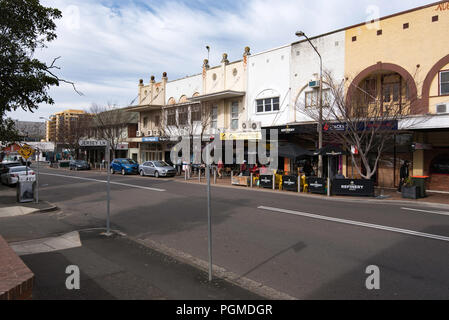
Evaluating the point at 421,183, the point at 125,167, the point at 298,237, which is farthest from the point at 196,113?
the point at 298,237

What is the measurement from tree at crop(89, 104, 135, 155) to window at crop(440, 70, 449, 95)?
3192 centimetres

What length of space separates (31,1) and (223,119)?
20521 millimetres

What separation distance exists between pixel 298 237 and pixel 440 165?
1421 centimetres

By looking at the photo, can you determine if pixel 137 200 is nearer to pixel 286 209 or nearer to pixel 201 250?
pixel 286 209

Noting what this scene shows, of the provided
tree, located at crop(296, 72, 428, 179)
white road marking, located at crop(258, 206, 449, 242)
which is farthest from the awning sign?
tree, located at crop(296, 72, 428, 179)

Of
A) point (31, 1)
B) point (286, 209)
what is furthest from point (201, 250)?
point (31, 1)

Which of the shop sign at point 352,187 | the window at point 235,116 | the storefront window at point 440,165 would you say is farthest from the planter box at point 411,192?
the window at point 235,116

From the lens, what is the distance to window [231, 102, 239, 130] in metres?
27.5

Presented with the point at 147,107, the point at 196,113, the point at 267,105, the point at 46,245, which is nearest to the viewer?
the point at 46,245

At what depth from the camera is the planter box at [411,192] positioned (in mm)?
14977

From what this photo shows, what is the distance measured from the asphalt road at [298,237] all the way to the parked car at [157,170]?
13.8 meters

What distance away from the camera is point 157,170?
93.0 feet

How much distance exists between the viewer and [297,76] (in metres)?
23.0

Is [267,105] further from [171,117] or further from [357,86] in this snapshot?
[171,117]
